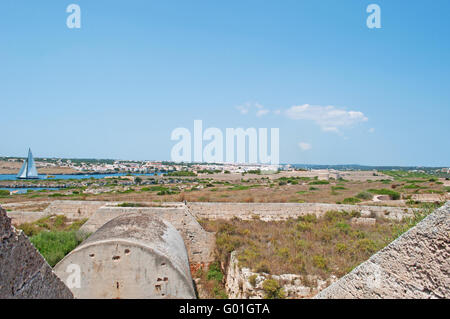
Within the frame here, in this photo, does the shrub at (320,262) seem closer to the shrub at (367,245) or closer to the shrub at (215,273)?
the shrub at (367,245)

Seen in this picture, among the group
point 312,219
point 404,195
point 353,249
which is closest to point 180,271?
point 353,249

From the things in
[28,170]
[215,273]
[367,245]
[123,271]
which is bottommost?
[215,273]

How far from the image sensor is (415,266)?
2.62 meters

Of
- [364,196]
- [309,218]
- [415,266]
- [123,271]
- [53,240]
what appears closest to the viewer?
[415,266]

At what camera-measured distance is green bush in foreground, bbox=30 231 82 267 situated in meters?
8.94

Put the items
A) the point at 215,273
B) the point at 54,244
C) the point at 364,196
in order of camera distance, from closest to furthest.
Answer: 1. the point at 54,244
2. the point at 215,273
3. the point at 364,196

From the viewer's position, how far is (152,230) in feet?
26.1

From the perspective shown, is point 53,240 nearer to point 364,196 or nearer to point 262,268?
point 262,268

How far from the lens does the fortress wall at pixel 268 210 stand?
617 inches

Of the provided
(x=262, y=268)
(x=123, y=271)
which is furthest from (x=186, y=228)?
(x=123, y=271)

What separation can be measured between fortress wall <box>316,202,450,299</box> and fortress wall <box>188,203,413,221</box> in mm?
12861

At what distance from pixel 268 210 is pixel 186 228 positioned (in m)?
5.85
